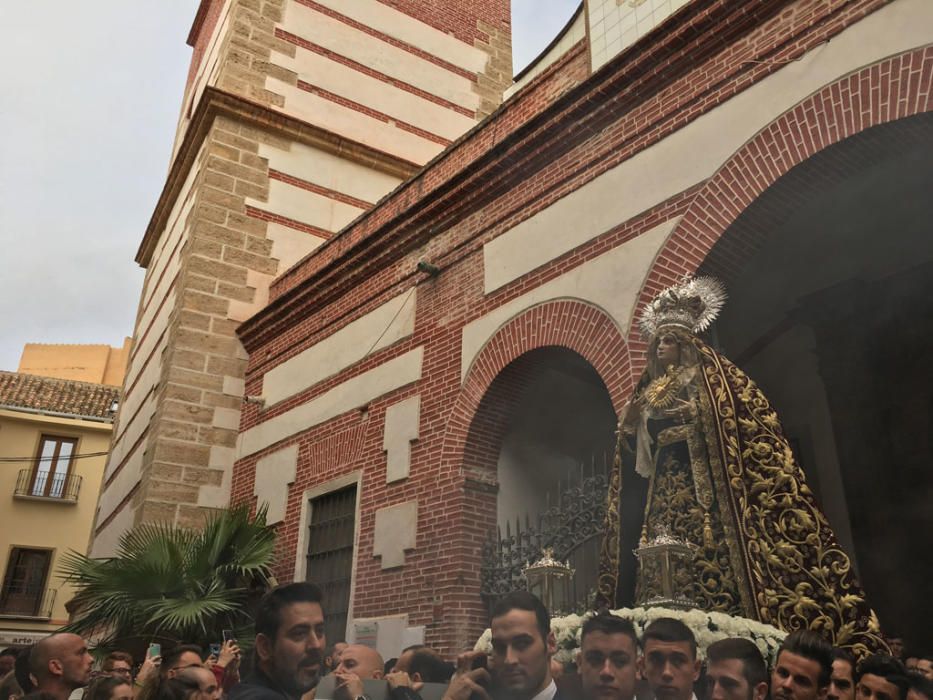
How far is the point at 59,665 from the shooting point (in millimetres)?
4047

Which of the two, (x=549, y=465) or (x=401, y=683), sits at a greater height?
(x=549, y=465)

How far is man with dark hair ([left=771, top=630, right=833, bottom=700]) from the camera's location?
315 cm

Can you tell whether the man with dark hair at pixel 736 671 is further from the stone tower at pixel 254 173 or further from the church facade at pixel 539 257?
the stone tower at pixel 254 173

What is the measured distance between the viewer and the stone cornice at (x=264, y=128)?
13156mm

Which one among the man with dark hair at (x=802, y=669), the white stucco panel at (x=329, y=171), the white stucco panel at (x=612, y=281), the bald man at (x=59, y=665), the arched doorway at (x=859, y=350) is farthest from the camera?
the white stucco panel at (x=329, y=171)

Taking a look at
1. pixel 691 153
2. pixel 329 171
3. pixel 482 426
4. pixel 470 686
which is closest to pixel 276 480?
pixel 482 426

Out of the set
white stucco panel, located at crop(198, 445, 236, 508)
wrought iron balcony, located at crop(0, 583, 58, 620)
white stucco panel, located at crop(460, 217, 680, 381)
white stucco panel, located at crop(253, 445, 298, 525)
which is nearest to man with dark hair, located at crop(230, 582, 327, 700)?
white stucco panel, located at crop(460, 217, 680, 381)

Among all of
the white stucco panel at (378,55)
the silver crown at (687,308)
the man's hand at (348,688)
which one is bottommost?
the man's hand at (348,688)

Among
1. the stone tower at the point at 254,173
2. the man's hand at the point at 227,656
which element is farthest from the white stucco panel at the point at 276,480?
the man's hand at the point at 227,656

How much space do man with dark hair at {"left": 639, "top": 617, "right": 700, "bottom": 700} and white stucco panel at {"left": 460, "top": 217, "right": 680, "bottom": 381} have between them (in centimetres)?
363

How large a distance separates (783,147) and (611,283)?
1635 millimetres

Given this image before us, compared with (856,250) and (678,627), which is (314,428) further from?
(678,627)

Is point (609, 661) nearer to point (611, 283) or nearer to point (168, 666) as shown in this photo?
point (168, 666)

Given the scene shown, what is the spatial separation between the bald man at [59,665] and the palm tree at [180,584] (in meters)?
3.87
